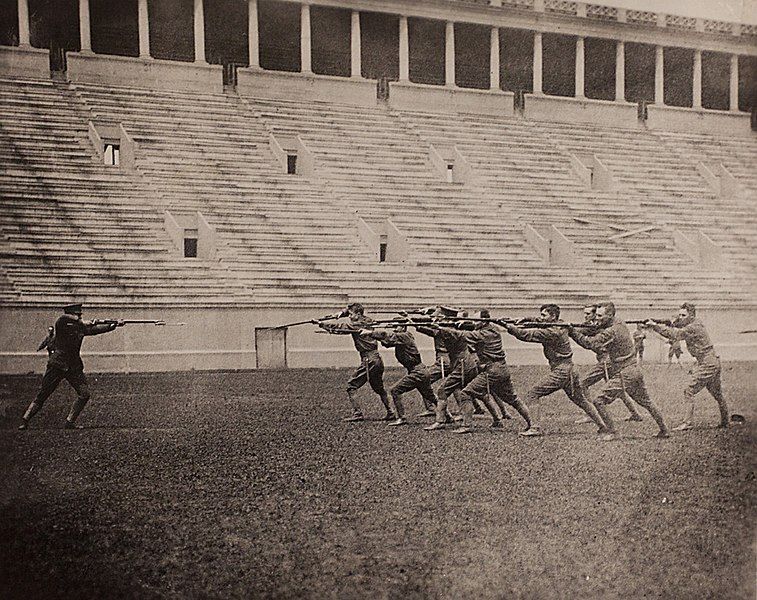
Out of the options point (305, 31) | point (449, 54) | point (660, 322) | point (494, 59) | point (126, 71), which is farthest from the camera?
point (494, 59)

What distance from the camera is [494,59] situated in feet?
23.2

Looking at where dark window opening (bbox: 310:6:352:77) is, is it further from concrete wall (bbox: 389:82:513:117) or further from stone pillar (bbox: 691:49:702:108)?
stone pillar (bbox: 691:49:702:108)

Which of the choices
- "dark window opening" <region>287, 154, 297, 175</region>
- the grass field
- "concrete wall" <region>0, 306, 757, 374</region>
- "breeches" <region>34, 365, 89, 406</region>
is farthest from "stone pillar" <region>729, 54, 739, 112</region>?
"breeches" <region>34, 365, 89, 406</region>

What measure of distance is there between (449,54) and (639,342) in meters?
2.59

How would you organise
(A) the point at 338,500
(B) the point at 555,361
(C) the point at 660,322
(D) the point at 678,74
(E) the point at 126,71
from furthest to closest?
(D) the point at 678,74 → (C) the point at 660,322 → (B) the point at 555,361 → (E) the point at 126,71 → (A) the point at 338,500

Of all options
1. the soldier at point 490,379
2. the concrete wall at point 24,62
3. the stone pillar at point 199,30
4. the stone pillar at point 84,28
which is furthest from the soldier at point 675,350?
the concrete wall at point 24,62

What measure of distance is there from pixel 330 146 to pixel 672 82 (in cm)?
256

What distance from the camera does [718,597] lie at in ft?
17.4

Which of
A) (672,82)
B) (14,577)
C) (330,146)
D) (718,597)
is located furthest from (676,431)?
(14,577)

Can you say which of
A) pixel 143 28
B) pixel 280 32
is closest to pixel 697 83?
pixel 280 32

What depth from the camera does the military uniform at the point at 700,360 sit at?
591 cm

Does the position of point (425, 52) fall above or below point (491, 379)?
above

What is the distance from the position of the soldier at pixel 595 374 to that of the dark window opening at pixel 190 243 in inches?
105

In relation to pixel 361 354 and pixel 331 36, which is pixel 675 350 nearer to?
pixel 361 354
